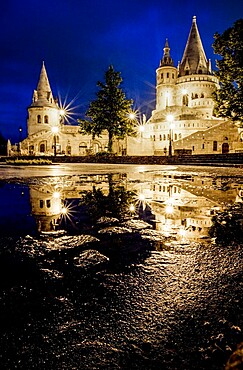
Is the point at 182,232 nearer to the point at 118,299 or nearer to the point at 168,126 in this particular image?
the point at 118,299

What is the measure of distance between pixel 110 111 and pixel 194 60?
5005 centimetres

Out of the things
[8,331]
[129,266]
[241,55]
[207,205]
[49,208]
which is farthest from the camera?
[241,55]

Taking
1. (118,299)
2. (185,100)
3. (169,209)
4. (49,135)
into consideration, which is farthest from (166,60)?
(118,299)

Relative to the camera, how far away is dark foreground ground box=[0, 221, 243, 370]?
144 cm

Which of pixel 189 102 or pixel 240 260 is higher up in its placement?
pixel 189 102

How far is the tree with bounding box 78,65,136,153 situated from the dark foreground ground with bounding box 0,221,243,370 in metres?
40.9

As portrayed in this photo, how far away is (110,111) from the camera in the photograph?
43.8 metres

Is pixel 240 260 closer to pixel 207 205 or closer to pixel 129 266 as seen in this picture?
pixel 129 266

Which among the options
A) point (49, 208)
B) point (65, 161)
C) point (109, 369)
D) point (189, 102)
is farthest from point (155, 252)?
point (189, 102)

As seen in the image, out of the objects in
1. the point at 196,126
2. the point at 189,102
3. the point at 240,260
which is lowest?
the point at 240,260

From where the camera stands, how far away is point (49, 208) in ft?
18.2

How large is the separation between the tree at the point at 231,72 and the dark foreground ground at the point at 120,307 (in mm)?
30628

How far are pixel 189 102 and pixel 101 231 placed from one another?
8075 cm

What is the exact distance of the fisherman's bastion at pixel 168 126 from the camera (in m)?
52.0
